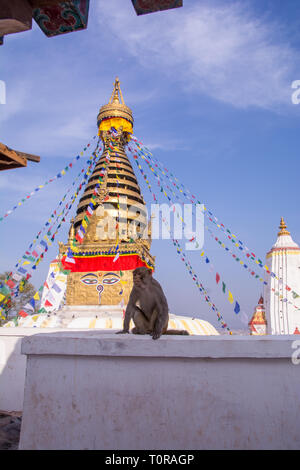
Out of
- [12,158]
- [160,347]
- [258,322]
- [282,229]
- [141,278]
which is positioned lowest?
[160,347]

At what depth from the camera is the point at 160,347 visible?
2539mm

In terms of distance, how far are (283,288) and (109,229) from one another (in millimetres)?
8922

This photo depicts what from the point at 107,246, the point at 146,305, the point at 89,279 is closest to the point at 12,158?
the point at 146,305

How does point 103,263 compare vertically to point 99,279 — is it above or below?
above

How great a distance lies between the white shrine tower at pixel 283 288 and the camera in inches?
Answer: 591

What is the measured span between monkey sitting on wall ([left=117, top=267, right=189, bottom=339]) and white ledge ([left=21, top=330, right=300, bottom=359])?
1.84 ft

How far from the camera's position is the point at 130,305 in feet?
11.1

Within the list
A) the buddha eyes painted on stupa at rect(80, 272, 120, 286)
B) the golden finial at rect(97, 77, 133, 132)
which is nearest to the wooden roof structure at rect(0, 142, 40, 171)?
the buddha eyes painted on stupa at rect(80, 272, 120, 286)

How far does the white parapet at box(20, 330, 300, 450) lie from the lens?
2.45 metres

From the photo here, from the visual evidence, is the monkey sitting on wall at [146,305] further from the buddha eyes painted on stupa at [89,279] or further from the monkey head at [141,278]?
the buddha eyes painted on stupa at [89,279]

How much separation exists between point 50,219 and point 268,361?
9.82 meters

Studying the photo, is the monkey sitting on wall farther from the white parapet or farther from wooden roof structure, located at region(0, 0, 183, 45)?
wooden roof structure, located at region(0, 0, 183, 45)

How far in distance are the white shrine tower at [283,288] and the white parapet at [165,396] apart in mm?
13219

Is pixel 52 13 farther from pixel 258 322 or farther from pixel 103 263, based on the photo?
pixel 258 322
